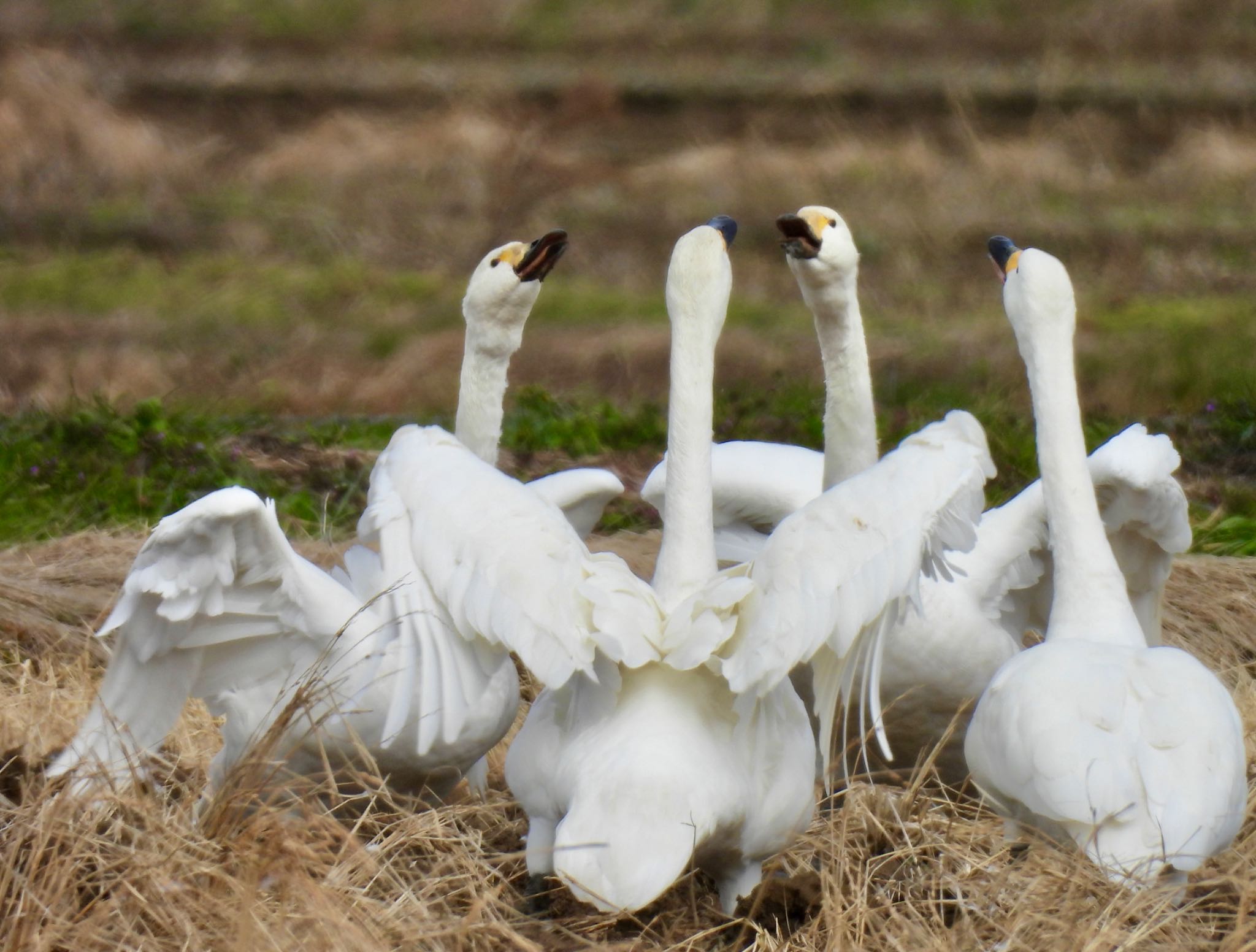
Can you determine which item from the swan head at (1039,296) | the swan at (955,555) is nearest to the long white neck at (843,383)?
the swan at (955,555)

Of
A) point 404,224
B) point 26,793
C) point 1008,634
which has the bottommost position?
point 404,224

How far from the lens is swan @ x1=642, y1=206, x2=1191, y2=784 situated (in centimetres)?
450

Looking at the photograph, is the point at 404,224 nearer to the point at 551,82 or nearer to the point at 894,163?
the point at 551,82

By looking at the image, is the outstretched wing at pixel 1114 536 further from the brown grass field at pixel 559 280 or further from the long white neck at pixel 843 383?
the brown grass field at pixel 559 280

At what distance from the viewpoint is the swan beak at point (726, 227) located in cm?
400

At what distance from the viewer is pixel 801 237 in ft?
16.0

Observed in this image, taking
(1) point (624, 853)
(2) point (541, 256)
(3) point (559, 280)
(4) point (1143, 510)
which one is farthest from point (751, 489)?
(3) point (559, 280)

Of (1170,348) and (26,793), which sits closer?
(26,793)

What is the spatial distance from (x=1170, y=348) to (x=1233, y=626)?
378 cm

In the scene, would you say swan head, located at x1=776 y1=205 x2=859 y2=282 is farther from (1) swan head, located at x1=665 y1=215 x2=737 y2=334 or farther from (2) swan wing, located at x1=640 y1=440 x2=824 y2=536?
(1) swan head, located at x1=665 y1=215 x2=737 y2=334

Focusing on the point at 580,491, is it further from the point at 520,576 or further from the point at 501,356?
the point at 520,576

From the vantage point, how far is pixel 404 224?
1243 centimetres

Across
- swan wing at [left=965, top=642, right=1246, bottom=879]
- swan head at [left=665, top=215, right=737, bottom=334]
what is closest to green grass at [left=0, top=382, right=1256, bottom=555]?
swan head at [left=665, top=215, right=737, bottom=334]

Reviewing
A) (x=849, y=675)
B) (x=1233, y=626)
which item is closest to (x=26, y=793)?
(x=849, y=675)
